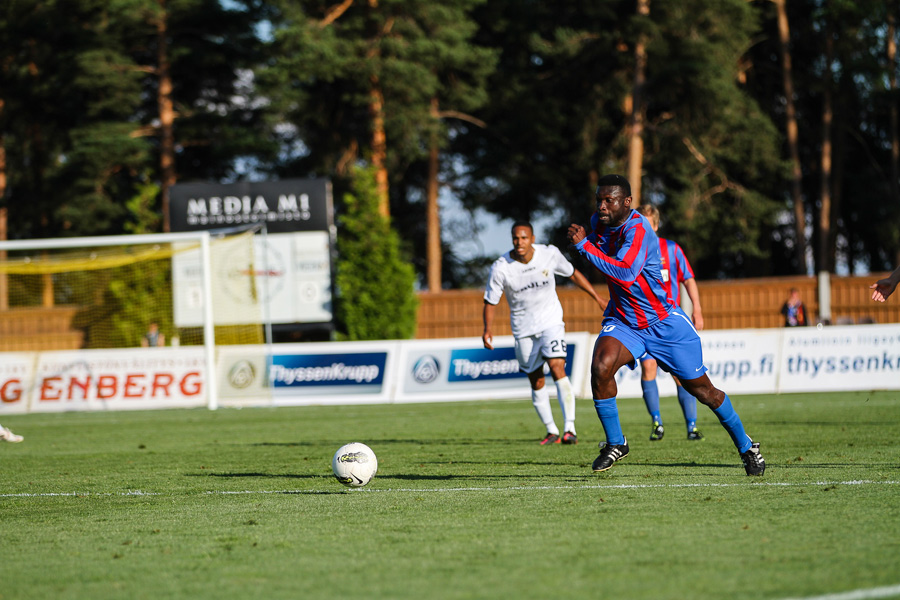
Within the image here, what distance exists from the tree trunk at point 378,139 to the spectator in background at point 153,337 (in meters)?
8.86

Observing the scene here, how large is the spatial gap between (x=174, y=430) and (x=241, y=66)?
1053 inches

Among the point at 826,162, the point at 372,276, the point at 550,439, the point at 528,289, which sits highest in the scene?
the point at 826,162

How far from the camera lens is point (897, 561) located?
4598mm

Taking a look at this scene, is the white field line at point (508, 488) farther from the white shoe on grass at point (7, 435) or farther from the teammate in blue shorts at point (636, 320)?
the white shoe on grass at point (7, 435)

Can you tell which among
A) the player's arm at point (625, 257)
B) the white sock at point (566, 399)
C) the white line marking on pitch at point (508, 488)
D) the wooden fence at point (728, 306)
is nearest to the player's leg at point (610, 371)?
the player's arm at point (625, 257)

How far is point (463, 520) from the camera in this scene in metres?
6.05

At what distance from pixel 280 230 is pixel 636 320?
71.1 feet

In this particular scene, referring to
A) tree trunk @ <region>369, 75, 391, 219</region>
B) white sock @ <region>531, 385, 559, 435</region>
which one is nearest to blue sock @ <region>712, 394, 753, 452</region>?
white sock @ <region>531, 385, 559, 435</region>

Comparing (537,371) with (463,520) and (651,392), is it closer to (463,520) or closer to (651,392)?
(651,392)

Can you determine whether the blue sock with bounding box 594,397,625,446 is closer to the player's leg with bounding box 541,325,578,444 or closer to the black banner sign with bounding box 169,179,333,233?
the player's leg with bounding box 541,325,578,444

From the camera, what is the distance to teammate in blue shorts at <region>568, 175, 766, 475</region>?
24.6 ft

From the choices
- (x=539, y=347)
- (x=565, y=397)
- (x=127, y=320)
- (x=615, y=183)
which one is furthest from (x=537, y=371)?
(x=127, y=320)

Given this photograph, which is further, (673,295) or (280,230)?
(280,230)

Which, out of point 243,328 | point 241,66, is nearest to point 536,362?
point 243,328
